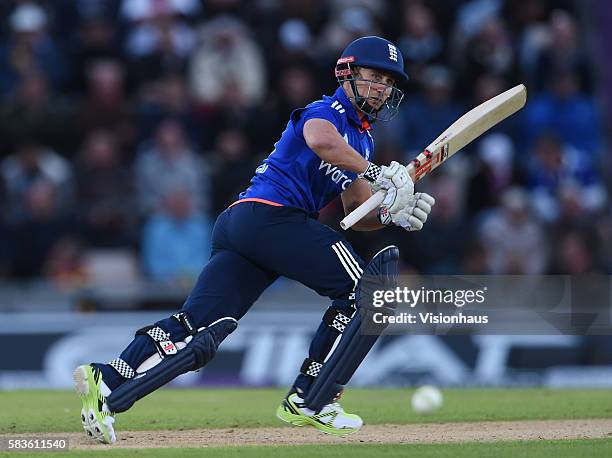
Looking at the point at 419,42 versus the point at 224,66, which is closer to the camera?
the point at 224,66

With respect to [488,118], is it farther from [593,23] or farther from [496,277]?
[593,23]

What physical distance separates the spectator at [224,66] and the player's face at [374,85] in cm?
639

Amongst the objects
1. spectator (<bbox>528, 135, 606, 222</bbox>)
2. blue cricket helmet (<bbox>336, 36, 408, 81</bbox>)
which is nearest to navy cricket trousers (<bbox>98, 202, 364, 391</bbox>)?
blue cricket helmet (<bbox>336, 36, 408, 81</bbox>)

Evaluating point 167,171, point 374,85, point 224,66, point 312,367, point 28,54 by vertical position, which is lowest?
point 312,367

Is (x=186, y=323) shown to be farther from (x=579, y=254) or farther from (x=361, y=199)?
(x=579, y=254)

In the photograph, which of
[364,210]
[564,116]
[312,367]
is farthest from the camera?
[564,116]

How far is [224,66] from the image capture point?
1302cm

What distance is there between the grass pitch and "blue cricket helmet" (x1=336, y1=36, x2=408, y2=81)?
200 centimetres

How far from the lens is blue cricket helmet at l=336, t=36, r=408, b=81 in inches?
255

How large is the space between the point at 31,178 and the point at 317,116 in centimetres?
632

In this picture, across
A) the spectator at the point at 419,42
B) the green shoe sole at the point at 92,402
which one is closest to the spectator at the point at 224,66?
the spectator at the point at 419,42

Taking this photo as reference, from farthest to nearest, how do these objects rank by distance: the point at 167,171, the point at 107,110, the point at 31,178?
the point at 107,110 < the point at 167,171 < the point at 31,178

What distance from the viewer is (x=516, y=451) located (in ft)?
19.6

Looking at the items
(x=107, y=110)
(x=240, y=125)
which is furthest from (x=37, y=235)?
(x=240, y=125)
